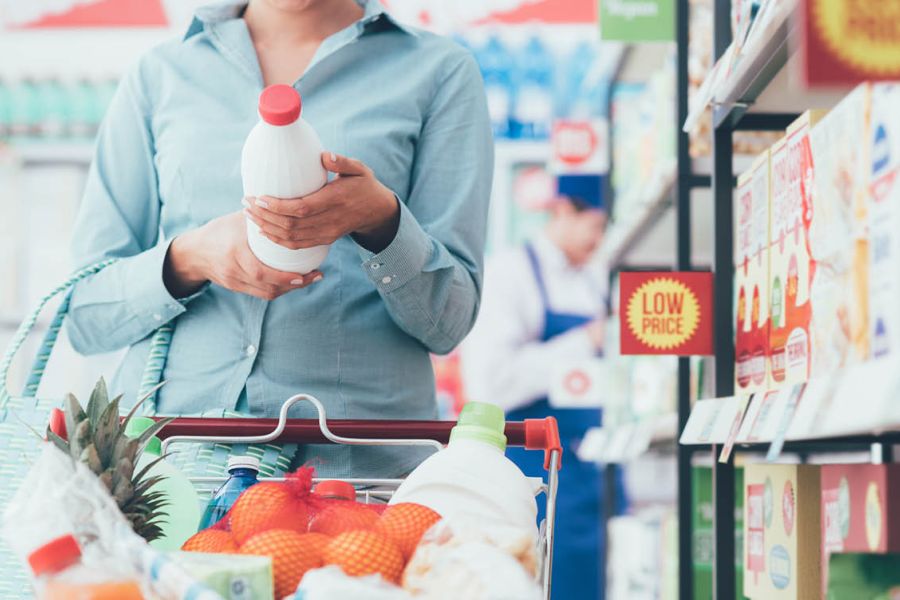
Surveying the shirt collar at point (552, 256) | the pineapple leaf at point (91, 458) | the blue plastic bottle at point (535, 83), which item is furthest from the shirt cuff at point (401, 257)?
the blue plastic bottle at point (535, 83)

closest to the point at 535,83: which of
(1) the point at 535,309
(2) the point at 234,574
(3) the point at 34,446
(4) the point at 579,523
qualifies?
(1) the point at 535,309

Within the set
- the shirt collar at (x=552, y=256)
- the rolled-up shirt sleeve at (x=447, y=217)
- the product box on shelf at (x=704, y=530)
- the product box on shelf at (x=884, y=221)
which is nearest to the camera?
the product box on shelf at (x=884, y=221)

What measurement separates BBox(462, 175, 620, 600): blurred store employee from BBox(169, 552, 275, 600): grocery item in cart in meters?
4.82

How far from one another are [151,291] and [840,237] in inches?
37.1

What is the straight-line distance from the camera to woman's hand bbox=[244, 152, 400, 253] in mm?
1334

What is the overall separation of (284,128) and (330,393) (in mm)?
493

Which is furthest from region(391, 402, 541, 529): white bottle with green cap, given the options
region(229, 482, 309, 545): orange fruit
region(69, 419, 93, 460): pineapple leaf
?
region(69, 419, 93, 460): pineapple leaf

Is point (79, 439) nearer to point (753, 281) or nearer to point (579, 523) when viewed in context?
point (753, 281)

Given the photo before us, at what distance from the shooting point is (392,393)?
5.49 ft

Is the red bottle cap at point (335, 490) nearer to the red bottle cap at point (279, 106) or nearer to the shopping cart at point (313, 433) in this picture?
the shopping cart at point (313, 433)

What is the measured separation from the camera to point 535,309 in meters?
6.02

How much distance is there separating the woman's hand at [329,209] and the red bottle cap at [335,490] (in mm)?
299

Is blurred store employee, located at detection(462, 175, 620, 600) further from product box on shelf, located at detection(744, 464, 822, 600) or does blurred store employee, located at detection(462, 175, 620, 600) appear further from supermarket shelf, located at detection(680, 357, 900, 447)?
supermarket shelf, located at detection(680, 357, 900, 447)

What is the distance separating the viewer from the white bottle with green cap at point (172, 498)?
1.31m
